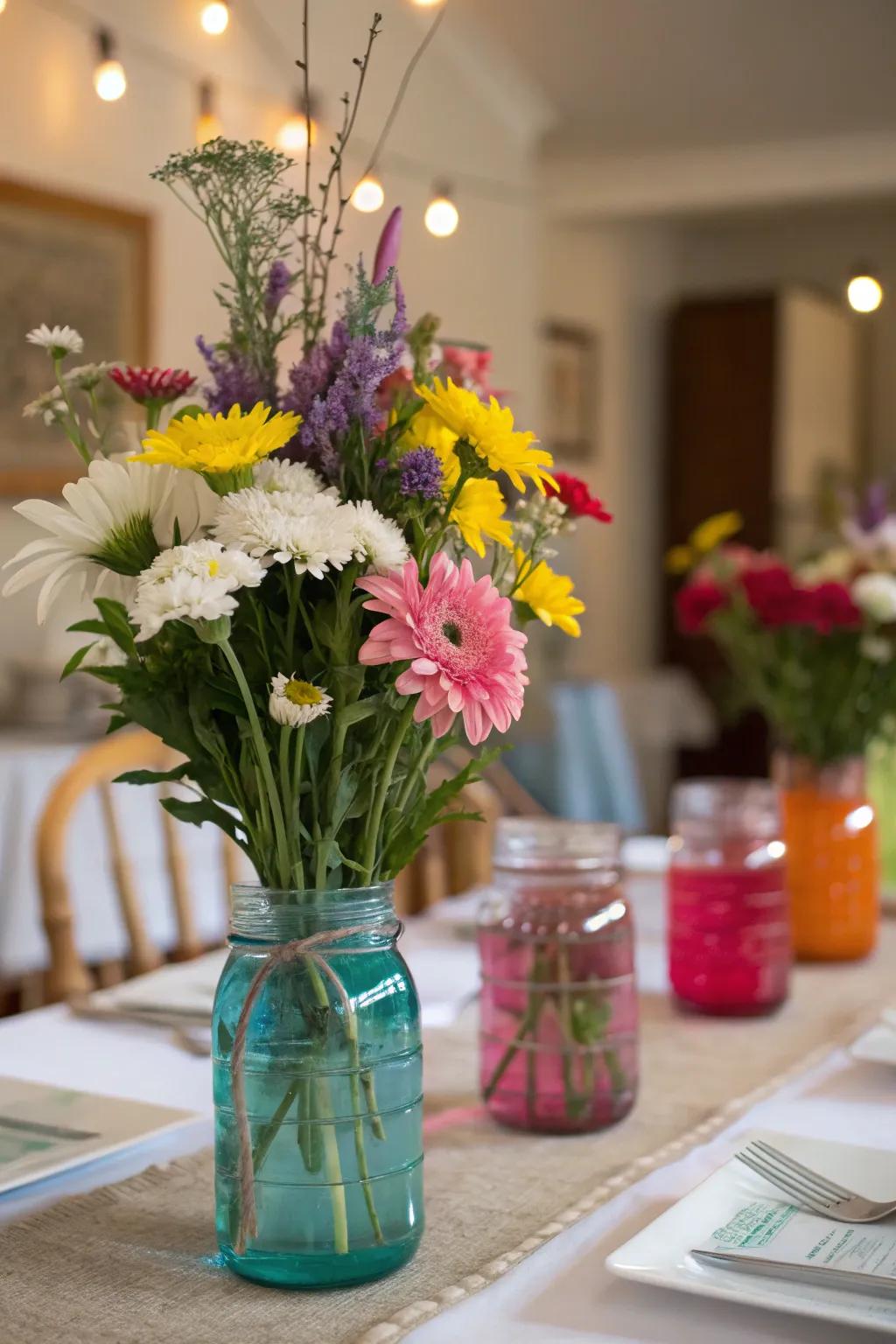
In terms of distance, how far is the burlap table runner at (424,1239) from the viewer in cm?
74

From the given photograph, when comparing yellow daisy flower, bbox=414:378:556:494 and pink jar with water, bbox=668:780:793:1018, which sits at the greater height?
yellow daisy flower, bbox=414:378:556:494

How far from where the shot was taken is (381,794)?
2.63 feet

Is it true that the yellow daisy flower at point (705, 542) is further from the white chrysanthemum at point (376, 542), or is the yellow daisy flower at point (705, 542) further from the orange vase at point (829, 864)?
the white chrysanthemum at point (376, 542)

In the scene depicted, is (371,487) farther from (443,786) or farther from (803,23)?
(803,23)

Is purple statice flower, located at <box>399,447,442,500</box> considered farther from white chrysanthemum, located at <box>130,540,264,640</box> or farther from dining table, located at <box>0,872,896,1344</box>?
dining table, located at <box>0,872,896,1344</box>

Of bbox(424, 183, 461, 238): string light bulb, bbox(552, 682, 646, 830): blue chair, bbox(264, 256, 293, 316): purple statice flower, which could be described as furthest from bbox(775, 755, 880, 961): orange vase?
bbox(552, 682, 646, 830): blue chair

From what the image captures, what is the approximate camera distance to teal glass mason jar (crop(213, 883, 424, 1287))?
0.76 m

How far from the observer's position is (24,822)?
2.84m

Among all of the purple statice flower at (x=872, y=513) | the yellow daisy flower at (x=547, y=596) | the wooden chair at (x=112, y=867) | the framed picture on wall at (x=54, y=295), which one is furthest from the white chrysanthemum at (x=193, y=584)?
the framed picture on wall at (x=54, y=295)

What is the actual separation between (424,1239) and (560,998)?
24 centimetres

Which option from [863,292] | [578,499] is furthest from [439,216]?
[578,499]

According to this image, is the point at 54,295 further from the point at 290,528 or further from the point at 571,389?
the point at 290,528

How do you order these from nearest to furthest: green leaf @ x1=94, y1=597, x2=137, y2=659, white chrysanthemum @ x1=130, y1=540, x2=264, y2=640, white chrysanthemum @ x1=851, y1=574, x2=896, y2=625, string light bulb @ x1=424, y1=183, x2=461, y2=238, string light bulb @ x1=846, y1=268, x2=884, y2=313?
white chrysanthemum @ x1=130, y1=540, x2=264, y2=640, green leaf @ x1=94, y1=597, x2=137, y2=659, white chrysanthemum @ x1=851, y1=574, x2=896, y2=625, string light bulb @ x1=846, y1=268, x2=884, y2=313, string light bulb @ x1=424, y1=183, x2=461, y2=238

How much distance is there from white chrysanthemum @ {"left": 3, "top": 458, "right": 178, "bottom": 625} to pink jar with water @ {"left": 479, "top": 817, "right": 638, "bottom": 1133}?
41 cm
